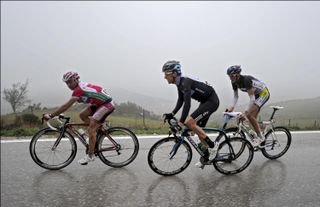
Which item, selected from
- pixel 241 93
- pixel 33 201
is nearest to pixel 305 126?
pixel 241 93

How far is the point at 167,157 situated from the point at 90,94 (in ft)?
4.50

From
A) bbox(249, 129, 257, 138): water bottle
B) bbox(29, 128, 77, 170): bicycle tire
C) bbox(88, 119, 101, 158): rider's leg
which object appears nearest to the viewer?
bbox(249, 129, 257, 138): water bottle

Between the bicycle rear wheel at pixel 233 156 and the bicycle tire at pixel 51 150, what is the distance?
227cm

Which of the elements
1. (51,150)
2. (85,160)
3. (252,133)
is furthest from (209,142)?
(51,150)

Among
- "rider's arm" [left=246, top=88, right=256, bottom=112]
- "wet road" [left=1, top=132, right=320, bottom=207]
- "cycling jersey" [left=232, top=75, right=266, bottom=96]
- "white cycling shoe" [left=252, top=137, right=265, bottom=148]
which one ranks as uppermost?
"cycling jersey" [left=232, top=75, right=266, bottom=96]

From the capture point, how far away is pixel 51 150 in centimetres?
442

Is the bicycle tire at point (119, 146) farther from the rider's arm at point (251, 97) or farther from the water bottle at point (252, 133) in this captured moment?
the rider's arm at point (251, 97)

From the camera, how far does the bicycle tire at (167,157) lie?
3.92 metres

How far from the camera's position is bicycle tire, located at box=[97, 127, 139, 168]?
4516 mm

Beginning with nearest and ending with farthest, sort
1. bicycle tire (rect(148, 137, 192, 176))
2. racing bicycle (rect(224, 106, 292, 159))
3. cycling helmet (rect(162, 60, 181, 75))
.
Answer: cycling helmet (rect(162, 60, 181, 75))
racing bicycle (rect(224, 106, 292, 159))
bicycle tire (rect(148, 137, 192, 176))

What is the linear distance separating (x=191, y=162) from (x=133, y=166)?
883 mm

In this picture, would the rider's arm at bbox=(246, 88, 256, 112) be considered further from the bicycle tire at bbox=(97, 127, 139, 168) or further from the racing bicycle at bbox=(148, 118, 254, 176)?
the bicycle tire at bbox=(97, 127, 139, 168)

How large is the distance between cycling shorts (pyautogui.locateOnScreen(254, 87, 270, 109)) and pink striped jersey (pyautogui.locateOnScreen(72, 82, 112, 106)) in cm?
216

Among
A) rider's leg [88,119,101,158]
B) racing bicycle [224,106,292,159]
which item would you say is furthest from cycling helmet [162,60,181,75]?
rider's leg [88,119,101,158]
